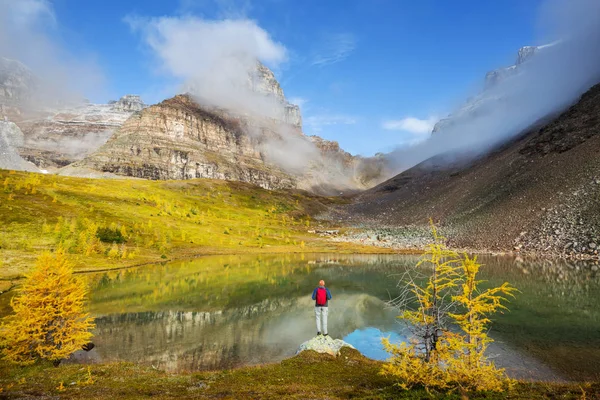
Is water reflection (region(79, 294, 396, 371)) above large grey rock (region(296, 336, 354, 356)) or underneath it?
underneath

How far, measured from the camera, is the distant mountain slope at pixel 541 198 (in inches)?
3044

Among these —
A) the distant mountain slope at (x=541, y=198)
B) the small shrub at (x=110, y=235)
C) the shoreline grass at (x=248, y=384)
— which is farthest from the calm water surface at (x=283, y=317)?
the small shrub at (x=110, y=235)

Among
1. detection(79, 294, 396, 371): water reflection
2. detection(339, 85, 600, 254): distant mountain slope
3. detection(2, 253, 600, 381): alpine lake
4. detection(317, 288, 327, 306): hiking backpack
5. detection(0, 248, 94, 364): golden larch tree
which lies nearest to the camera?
detection(0, 248, 94, 364): golden larch tree

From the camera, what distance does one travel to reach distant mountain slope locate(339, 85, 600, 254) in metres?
77.3

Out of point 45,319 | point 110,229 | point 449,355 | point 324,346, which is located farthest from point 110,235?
point 449,355

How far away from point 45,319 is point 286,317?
69.6 feet

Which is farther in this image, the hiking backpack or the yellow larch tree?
the hiking backpack

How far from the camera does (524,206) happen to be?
Result: 94250 mm

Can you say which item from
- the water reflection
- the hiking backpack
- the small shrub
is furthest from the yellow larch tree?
the small shrub

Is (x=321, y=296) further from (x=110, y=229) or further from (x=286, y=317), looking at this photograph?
(x=110, y=229)

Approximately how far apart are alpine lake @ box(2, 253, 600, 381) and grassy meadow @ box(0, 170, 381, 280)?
50.8 feet

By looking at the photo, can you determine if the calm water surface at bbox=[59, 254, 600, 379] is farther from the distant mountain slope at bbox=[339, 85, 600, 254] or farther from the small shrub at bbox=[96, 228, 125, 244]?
the small shrub at bbox=[96, 228, 125, 244]

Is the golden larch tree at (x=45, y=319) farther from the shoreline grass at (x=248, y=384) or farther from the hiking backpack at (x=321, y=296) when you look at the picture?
the hiking backpack at (x=321, y=296)

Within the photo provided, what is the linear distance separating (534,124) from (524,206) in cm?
12486
